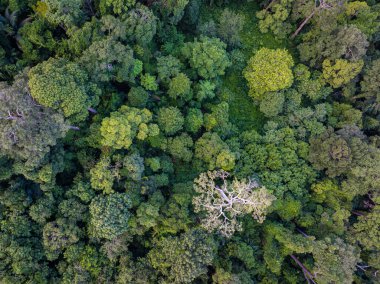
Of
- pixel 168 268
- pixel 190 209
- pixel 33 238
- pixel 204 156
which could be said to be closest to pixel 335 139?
pixel 204 156

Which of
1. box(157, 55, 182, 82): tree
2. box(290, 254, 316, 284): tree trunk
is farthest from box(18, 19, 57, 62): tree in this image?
box(290, 254, 316, 284): tree trunk

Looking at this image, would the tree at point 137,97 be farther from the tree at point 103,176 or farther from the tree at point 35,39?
the tree at point 35,39

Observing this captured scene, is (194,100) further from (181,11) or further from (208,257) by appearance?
(208,257)

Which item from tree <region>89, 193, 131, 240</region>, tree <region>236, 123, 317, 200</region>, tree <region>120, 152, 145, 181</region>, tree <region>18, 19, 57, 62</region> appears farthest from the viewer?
tree <region>236, 123, 317, 200</region>

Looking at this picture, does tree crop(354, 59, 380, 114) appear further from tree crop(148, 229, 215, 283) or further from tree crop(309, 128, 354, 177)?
tree crop(148, 229, 215, 283)

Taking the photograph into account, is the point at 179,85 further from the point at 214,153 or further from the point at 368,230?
the point at 368,230

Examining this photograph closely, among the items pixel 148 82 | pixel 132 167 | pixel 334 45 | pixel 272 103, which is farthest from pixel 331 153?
pixel 132 167
